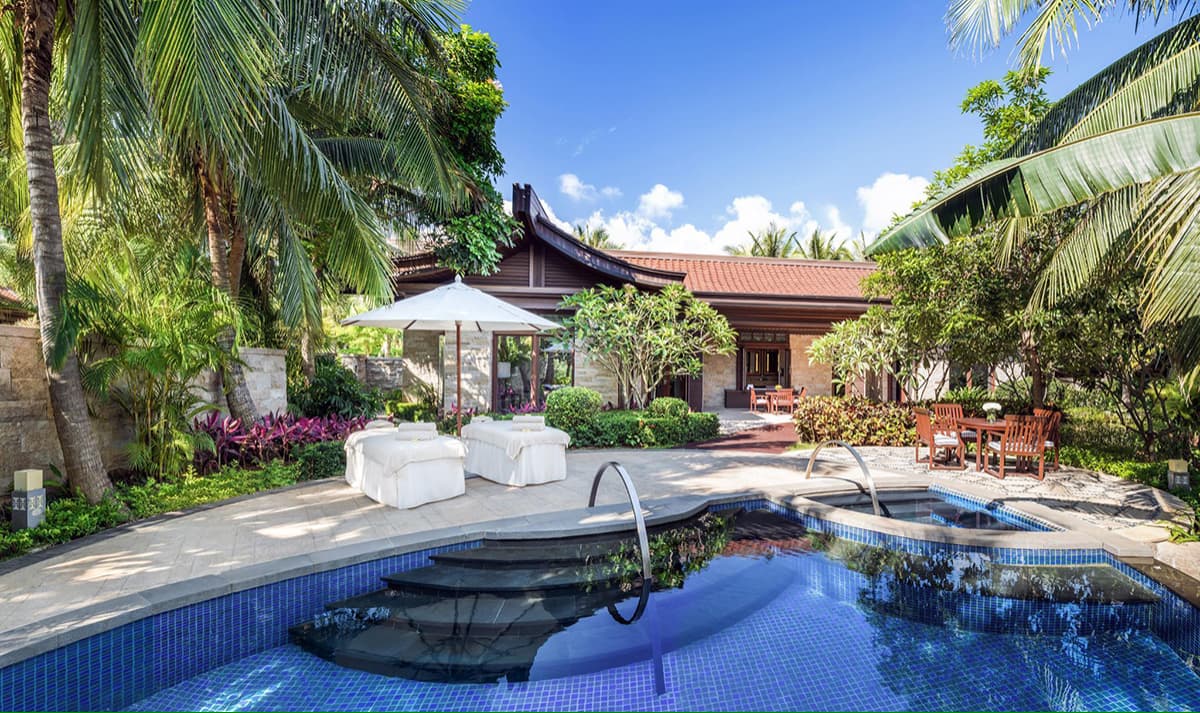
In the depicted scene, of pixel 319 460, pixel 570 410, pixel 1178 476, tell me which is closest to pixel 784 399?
pixel 570 410

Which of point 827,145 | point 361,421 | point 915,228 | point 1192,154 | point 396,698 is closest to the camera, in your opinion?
point 396,698

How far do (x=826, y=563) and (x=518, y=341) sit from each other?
9.87 metres

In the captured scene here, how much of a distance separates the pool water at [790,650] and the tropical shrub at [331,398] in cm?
744

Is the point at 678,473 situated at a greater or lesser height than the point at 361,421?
lesser

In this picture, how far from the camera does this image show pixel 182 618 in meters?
3.81

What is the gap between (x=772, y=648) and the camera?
393cm

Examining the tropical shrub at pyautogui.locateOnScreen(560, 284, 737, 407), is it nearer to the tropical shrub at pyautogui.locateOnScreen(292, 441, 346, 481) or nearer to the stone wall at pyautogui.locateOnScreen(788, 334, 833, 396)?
the tropical shrub at pyautogui.locateOnScreen(292, 441, 346, 481)

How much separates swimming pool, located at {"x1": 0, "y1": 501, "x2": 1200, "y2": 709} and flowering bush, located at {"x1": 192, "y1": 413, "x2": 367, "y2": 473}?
3.55 m

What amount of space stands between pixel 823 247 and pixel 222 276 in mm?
32478

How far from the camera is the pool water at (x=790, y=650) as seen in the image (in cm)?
336

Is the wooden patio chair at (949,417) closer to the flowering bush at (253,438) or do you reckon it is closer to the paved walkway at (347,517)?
the paved walkway at (347,517)

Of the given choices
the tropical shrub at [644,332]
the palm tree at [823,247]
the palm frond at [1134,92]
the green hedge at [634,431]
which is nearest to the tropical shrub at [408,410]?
the tropical shrub at [644,332]

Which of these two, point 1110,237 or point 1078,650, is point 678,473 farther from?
point 1110,237

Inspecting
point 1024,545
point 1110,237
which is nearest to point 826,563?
point 1024,545
